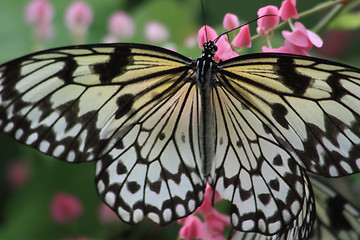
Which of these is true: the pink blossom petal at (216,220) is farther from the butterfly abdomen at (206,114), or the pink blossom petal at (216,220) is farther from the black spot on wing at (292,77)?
the black spot on wing at (292,77)

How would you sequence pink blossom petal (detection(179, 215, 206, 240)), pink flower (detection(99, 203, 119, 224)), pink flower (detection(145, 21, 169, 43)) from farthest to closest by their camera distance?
1. pink flower (detection(145, 21, 169, 43))
2. pink flower (detection(99, 203, 119, 224))
3. pink blossom petal (detection(179, 215, 206, 240))

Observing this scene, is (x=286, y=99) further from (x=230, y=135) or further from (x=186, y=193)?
(x=186, y=193)

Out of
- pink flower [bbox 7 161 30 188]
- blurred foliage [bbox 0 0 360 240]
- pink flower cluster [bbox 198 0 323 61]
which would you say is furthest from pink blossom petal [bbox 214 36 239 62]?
pink flower [bbox 7 161 30 188]

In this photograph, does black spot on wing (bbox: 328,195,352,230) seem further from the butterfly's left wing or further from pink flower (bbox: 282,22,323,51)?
pink flower (bbox: 282,22,323,51)

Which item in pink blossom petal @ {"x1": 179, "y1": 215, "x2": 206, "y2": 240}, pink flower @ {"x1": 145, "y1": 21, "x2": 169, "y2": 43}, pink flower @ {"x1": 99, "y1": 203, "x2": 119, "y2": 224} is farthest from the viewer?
pink flower @ {"x1": 145, "y1": 21, "x2": 169, "y2": 43}

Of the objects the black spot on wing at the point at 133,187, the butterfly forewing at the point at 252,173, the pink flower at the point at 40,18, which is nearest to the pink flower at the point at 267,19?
the butterfly forewing at the point at 252,173
